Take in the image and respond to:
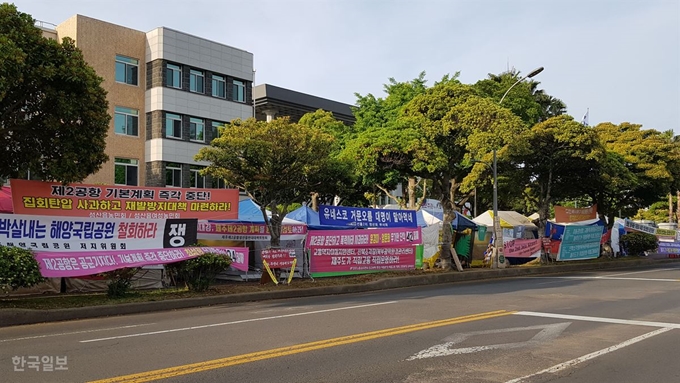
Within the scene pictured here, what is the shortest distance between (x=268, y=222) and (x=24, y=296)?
6.93m

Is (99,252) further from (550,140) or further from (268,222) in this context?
(550,140)

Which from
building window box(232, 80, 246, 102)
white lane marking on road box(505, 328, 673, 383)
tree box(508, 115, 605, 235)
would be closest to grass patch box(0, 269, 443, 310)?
white lane marking on road box(505, 328, 673, 383)

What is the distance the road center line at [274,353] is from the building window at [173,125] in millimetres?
22418

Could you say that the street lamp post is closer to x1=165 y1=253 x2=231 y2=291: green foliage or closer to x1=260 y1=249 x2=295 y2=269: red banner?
x1=260 y1=249 x2=295 y2=269: red banner

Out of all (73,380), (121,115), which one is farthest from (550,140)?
(73,380)

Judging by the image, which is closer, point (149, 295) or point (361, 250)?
point (149, 295)

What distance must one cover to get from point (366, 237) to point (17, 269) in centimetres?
1179

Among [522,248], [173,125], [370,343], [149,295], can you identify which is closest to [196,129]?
[173,125]

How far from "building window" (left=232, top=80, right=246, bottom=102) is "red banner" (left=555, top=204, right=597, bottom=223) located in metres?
19.4

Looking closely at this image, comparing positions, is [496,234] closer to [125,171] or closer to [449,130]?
[449,130]

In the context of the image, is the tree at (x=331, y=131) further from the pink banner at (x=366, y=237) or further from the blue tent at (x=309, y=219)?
the pink banner at (x=366, y=237)

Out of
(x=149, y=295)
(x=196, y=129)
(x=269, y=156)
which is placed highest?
(x=196, y=129)

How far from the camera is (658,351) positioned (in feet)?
25.3

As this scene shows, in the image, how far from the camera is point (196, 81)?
99.6 feet
